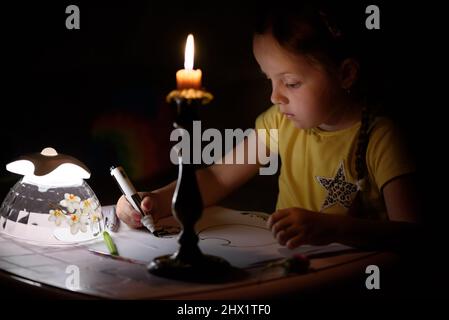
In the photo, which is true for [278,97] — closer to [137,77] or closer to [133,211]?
[133,211]

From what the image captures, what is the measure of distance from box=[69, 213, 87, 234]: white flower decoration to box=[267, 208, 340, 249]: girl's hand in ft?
1.10

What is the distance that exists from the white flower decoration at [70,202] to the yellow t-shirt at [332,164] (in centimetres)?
56

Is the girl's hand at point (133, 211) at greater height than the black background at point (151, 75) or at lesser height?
lesser

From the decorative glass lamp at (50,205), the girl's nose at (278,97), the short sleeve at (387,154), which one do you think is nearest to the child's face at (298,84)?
the girl's nose at (278,97)

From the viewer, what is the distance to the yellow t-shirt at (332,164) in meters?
1.29

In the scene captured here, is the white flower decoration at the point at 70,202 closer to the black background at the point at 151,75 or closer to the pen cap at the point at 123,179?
the pen cap at the point at 123,179

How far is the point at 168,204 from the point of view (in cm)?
132

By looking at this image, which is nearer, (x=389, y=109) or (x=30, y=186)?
(x=30, y=186)

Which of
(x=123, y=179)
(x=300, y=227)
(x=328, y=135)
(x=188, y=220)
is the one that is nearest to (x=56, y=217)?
(x=123, y=179)

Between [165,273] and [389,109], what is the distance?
2.39 ft

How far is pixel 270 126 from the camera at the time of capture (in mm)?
1598

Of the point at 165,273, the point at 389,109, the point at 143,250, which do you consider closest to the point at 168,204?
the point at 143,250

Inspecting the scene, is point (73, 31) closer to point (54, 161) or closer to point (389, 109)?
point (54, 161)

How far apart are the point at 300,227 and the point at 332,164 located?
17.1 inches
